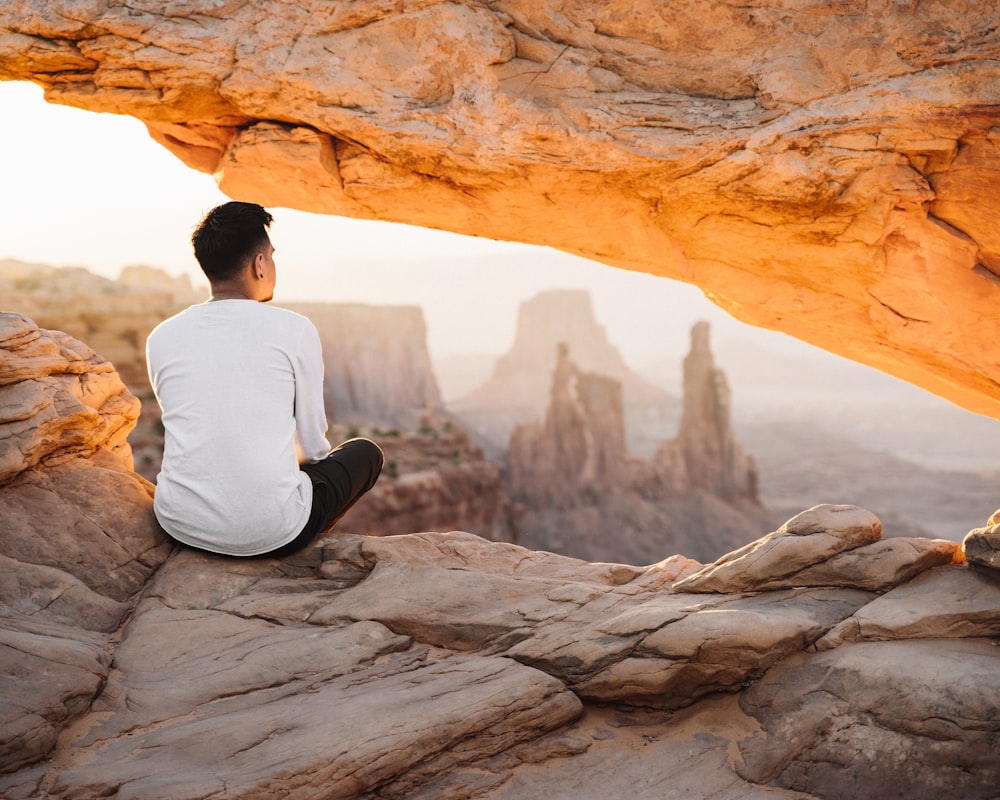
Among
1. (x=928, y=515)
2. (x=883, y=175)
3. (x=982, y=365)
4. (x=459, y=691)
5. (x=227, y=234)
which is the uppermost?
(x=883, y=175)

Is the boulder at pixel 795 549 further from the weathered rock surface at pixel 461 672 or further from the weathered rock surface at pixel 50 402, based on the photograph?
the weathered rock surface at pixel 50 402

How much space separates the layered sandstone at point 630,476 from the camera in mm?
38031

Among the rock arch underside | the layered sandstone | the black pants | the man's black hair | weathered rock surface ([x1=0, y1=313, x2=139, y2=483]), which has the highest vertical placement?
the rock arch underside

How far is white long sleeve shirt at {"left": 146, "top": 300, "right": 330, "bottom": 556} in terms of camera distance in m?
3.83

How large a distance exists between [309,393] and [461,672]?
153 centimetres

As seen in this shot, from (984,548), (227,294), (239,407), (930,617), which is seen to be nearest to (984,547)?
(984,548)

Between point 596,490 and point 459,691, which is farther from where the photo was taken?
point 596,490

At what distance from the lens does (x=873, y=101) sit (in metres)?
4.71

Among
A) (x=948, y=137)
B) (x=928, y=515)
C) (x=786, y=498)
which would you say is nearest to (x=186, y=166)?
(x=948, y=137)

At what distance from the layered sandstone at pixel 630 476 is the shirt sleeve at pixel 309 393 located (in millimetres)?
33378

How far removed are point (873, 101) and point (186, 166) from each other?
4858 mm

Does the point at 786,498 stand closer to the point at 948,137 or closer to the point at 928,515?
the point at 928,515

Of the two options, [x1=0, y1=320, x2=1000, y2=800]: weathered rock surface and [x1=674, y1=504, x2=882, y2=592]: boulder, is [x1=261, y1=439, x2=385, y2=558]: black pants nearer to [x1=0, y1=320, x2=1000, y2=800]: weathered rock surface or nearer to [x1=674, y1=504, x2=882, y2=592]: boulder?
[x1=0, y1=320, x2=1000, y2=800]: weathered rock surface

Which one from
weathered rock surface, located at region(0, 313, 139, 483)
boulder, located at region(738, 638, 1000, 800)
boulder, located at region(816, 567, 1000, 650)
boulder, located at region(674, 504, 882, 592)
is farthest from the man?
boulder, located at region(816, 567, 1000, 650)
